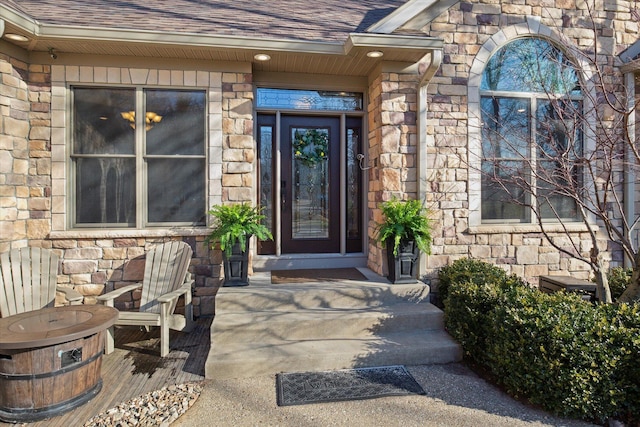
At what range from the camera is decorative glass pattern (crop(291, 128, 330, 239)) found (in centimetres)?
499

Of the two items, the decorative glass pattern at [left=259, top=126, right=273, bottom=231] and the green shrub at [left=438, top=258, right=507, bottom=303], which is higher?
the decorative glass pattern at [left=259, top=126, right=273, bottom=231]

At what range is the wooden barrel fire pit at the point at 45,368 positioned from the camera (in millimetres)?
2426

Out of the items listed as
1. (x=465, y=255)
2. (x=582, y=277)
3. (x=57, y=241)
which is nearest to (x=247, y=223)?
(x=57, y=241)

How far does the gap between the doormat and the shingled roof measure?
8.94ft

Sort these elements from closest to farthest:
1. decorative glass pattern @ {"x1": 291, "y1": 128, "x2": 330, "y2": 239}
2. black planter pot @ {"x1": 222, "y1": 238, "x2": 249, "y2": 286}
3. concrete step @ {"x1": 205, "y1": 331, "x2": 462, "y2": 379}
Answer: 1. concrete step @ {"x1": 205, "y1": 331, "x2": 462, "y2": 379}
2. black planter pot @ {"x1": 222, "y1": 238, "x2": 249, "y2": 286}
3. decorative glass pattern @ {"x1": 291, "y1": 128, "x2": 330, "y2": 239}

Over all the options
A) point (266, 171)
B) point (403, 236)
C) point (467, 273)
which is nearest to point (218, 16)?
point (266, 171)

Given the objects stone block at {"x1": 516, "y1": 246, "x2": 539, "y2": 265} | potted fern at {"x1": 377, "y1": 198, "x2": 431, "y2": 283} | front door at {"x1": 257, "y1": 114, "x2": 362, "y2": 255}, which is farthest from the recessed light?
stone block at {"x1": 516, "y1": 246, "x2": 539, "y2": 265}

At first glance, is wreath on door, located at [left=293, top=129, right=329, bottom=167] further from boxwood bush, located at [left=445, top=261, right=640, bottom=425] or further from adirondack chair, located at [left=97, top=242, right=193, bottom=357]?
boxwood bush, located at [left=445, top=261, right=640, bottom=425]

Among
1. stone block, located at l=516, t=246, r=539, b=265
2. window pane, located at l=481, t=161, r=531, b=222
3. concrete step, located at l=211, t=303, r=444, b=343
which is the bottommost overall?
concrete step, located at l=211, t=303, r=444, b=343

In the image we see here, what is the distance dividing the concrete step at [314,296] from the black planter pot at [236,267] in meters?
0.11

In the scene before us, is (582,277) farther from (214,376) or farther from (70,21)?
(70,21)

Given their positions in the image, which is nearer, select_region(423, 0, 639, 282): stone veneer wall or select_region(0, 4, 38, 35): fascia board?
select_region(0, 4, 38, 35): fascia board

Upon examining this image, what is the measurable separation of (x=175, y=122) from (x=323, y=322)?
2869 mm

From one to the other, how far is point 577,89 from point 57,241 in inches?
257
